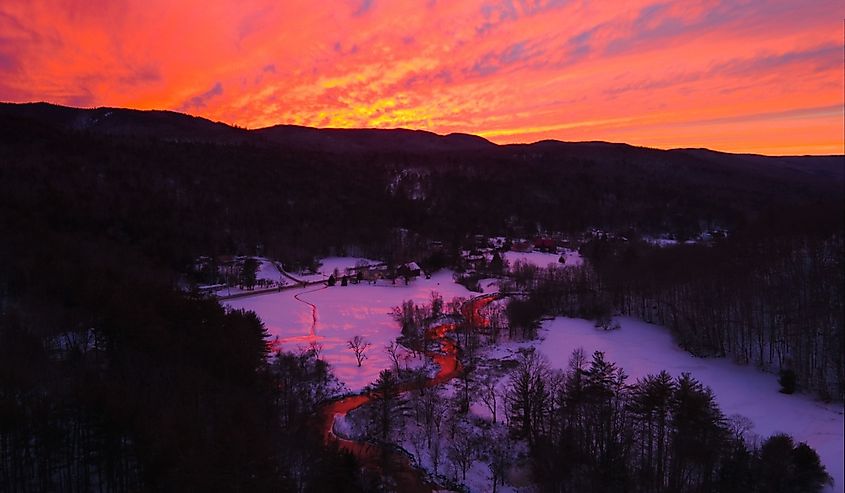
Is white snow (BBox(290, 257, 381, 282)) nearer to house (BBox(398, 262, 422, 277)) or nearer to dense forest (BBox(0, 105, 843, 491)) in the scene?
dense forest (BBox(0, 105, 843, 491))

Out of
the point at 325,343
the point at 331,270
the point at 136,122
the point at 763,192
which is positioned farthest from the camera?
the point at 136,122

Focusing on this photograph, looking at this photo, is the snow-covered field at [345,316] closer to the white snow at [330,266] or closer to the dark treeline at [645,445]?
the white snow at [330,266]

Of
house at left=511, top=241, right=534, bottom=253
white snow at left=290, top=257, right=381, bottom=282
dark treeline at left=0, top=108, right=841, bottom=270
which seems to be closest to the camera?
white snow at left=290, top=257, right=381, bottom=282

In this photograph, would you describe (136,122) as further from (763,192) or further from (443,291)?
(763,192)

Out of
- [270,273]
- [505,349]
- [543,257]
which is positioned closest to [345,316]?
[505,349]

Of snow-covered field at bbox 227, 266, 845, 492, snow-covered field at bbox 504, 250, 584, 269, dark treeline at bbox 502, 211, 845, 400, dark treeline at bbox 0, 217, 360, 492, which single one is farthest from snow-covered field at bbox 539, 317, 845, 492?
snow-covered field at bbox 504, 250, 584, 269

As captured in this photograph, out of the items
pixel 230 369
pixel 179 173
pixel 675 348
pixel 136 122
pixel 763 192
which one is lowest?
pixel 675 348

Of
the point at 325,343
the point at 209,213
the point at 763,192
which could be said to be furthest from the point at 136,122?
the point at 763,192
